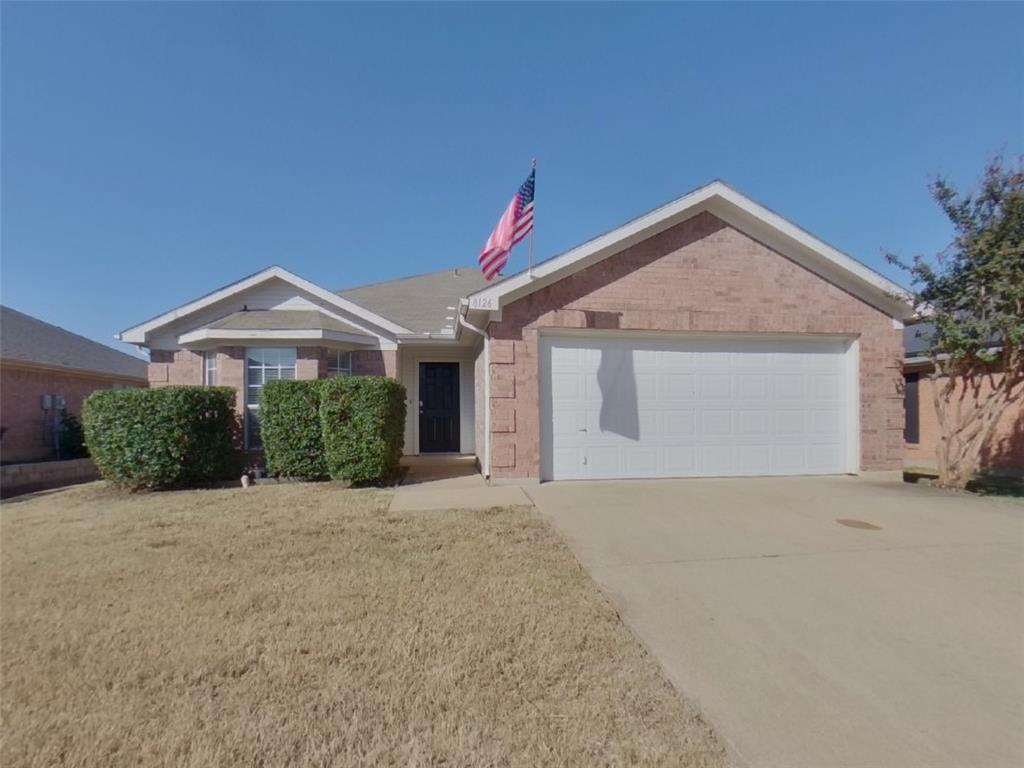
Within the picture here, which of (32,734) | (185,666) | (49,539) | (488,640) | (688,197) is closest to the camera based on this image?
(32,734)

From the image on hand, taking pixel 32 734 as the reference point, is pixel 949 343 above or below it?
above

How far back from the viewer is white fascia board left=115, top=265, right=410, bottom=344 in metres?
10.8

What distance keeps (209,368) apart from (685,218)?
395 inches

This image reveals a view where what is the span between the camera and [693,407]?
28.3ft

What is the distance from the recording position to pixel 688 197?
329 inches

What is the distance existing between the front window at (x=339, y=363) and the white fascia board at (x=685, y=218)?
4490mm

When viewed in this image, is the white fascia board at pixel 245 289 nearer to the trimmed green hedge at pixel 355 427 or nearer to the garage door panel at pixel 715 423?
the trimmed green hedge at pixel 355 427

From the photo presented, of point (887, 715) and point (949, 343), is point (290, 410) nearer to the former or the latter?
point (887, 715)

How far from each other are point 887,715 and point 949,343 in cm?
712

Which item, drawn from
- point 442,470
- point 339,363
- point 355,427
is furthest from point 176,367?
point 442,470

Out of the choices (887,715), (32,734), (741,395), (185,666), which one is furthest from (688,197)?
(32,734)

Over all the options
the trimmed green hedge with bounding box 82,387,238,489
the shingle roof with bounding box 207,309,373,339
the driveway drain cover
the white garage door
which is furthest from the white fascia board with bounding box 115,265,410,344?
the driveway drain cover

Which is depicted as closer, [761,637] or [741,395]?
[761,637]

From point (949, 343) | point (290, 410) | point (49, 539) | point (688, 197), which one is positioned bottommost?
point (49, 539)
